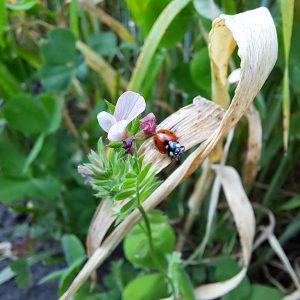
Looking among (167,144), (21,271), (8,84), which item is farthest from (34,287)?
(167,144)

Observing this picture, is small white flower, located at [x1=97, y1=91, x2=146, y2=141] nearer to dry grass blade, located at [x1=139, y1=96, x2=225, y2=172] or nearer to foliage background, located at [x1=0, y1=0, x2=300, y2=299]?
dry grass blade, located at [x1=139, y1=96, x2=225, y2=172]

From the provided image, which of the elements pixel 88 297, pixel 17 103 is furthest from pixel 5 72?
pixel 88 297

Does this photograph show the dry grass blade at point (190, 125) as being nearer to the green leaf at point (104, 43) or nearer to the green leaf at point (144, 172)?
the green leaf at point (144, 172)

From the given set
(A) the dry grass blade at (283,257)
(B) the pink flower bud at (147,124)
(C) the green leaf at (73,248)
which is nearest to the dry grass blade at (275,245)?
(A) the dry grass blade at (283,257)

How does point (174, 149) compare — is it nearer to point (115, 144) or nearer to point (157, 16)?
point (115, 144)

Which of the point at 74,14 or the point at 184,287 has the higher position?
the point at 74,14
